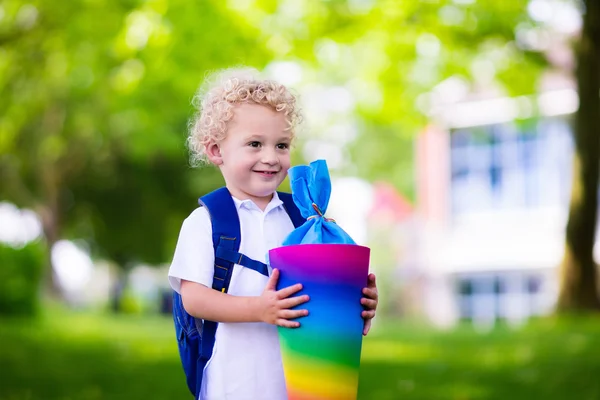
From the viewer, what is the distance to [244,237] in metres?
2.50

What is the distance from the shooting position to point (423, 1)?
1093 centimetres

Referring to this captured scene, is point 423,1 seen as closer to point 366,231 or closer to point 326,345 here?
point 326,345

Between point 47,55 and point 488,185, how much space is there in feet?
53.6

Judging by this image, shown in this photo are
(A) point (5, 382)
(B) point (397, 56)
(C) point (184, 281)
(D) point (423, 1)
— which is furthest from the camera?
(B) point (397, 56)

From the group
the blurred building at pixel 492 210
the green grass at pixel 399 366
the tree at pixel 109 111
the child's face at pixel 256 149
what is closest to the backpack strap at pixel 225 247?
the child's face at pixel 256 149

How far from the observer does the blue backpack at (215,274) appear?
243 centimetres

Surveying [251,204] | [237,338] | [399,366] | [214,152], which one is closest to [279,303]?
[237,338]

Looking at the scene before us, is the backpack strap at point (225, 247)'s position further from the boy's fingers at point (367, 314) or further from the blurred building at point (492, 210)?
the blurred building at point (492, 210)

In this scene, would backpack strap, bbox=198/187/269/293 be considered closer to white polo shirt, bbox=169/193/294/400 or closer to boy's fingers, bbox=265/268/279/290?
white polo shirt, bbox=169/193/294/400

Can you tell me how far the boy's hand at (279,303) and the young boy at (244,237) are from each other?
0.02m

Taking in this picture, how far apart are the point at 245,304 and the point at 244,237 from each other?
0.80 feet

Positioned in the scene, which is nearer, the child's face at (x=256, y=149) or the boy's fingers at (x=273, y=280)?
the boy's fingers at (x=273, y=280)

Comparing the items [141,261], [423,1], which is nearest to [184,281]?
[423,1]

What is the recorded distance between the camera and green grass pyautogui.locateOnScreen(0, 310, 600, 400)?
6371mm
